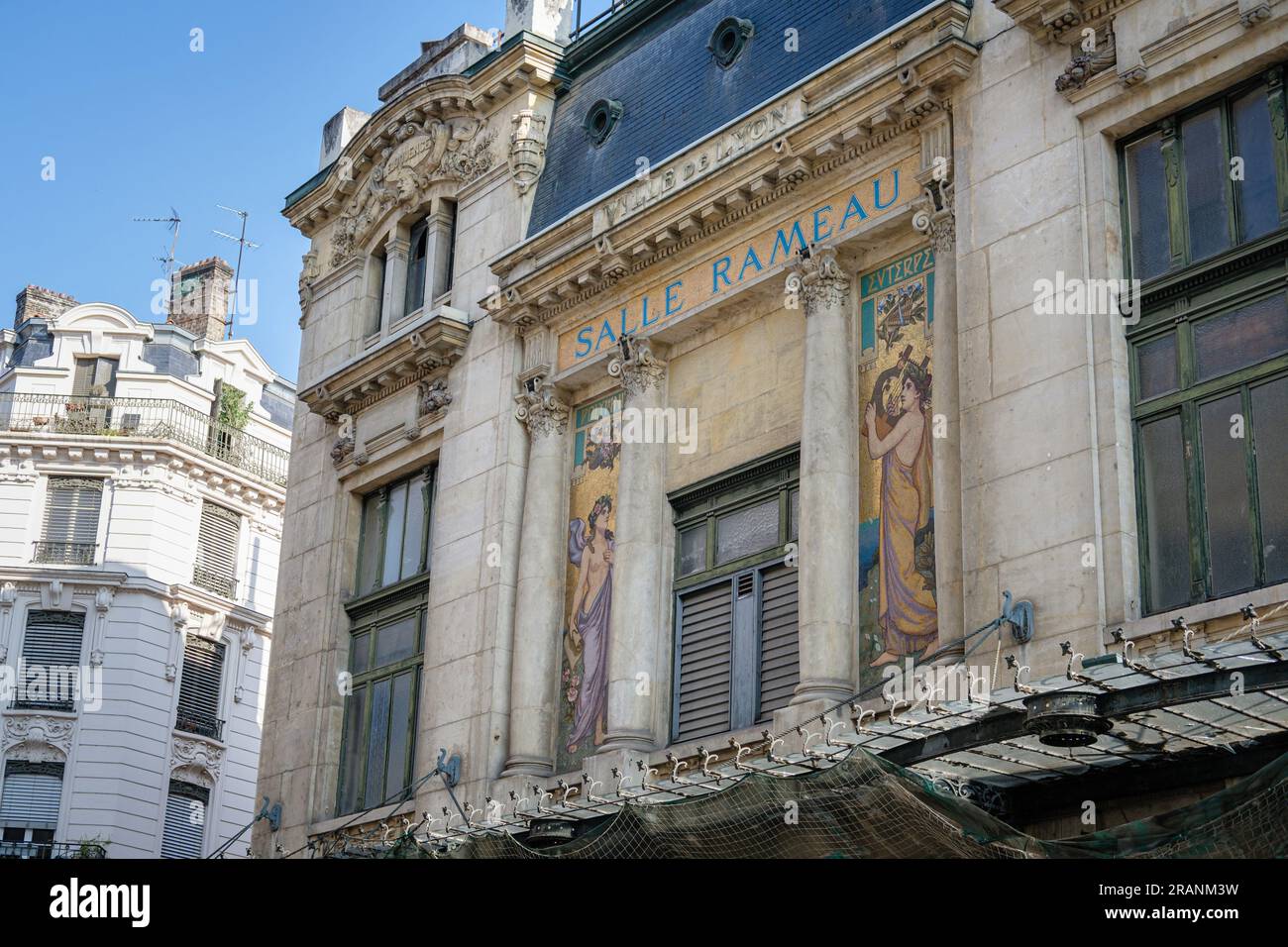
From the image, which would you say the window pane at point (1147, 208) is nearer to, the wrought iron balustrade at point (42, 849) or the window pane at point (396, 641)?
the window pane at point (396, 641)

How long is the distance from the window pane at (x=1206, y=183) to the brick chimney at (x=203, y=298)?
45.7 metres

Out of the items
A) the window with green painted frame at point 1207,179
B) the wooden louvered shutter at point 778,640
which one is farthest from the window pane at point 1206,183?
the wooden louvered shutter at point 778,640

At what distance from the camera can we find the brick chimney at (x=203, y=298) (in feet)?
199

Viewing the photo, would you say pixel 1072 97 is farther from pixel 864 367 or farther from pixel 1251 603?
pixel 1251 603

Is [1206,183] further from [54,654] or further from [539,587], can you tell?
[54,654]

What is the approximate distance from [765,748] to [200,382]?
3884cm

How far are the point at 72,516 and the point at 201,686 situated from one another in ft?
19.6

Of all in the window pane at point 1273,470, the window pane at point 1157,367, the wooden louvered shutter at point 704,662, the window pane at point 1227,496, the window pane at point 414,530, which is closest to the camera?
the window pane at point 1273,470

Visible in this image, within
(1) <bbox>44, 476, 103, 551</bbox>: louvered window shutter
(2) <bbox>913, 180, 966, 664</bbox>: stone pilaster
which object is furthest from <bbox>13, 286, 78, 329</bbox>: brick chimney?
(2) <bbox>913, 180, 966, 664</bbox>: stone pilaster

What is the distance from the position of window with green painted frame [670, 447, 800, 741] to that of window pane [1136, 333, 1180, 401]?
17.6 feet

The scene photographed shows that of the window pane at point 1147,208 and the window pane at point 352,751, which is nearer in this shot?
the window pane at point 1147,208

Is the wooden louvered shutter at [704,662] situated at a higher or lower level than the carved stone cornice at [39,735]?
lower

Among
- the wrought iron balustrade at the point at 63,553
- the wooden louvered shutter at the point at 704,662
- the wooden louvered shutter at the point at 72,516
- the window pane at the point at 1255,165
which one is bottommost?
the wooden louvered shutter at the point at 704,662

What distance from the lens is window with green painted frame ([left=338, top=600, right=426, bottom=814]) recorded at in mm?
27844
